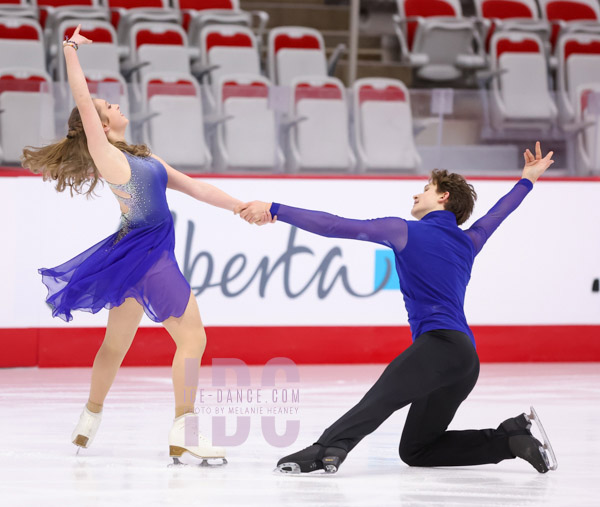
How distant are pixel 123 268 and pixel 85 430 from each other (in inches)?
26.1

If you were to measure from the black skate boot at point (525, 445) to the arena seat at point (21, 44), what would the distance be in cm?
501

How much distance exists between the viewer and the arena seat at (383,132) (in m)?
6.77

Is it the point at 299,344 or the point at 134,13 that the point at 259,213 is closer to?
the point at 299,344

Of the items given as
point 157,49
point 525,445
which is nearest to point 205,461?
point 525,445

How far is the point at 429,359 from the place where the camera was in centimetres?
331

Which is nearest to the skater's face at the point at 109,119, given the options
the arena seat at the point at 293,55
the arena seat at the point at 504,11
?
the arena seat at the point at 293,55

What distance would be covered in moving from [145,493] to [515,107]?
15.3 feet

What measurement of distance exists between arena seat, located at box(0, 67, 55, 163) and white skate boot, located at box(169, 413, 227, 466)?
10.6ft

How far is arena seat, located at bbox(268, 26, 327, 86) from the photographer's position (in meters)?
8.67

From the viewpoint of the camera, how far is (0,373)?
6.08 m

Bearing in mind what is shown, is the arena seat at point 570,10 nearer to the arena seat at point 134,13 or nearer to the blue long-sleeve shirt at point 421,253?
the arena seat at point 134,13

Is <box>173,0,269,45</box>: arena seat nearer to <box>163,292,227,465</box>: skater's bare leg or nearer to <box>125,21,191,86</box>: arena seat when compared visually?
<box>125,21,191,86</box>: arena seat

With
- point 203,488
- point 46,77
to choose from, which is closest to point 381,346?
point 46,77

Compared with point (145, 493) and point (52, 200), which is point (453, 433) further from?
point (52, 200)
